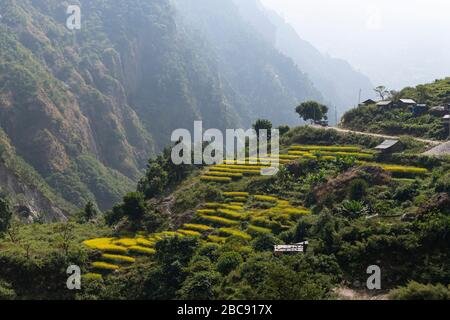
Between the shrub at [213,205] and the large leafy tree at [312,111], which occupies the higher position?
the large leafy tree at [312,111]

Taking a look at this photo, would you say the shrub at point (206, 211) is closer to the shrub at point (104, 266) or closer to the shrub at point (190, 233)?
the shrub at point (190, 233)

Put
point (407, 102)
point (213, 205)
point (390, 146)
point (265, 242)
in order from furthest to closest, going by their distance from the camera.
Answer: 1. point (407, 102)
2. point (390, 146)
3. point (213, 205)
4. point (265, 242)

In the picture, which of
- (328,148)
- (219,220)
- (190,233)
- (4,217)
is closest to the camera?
(190,233)

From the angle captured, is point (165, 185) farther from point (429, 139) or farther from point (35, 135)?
point (35, 135)

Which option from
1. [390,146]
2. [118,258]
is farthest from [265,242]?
[390,146]

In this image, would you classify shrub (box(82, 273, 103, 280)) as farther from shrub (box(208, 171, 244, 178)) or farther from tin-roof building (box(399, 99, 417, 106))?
tin-roof building (box(399, 99, 417, 106))

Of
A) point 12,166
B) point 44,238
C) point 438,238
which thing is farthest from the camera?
point 12,166

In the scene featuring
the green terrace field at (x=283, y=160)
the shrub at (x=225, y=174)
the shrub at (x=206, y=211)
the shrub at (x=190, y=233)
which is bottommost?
the shrub at (x=190, y=233)

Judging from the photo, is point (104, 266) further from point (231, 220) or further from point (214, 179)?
point (214, 179)

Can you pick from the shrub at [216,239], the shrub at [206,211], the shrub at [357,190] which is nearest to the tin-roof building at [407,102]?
the shrub at [357,190]
